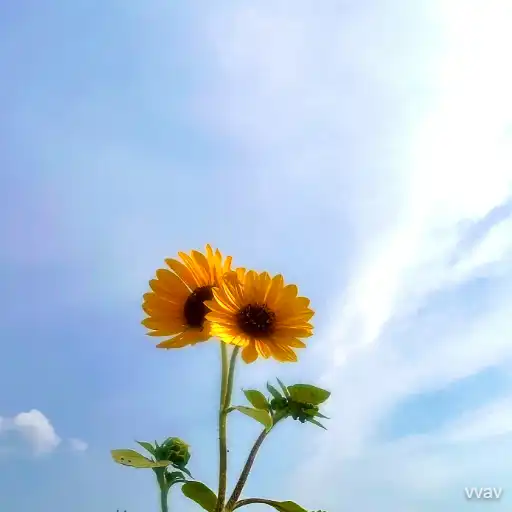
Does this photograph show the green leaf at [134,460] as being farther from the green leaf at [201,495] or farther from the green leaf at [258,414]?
the green leaf at [258,414]

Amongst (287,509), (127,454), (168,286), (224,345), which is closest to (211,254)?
(168,286)

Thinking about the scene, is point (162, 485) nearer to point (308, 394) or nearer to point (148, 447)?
point (148, 447)

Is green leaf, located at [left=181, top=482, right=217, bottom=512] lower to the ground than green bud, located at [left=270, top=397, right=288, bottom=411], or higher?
lower

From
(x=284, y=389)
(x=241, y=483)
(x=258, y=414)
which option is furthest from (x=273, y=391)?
(x=241, y=483)

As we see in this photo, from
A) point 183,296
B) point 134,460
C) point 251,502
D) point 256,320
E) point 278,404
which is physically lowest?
point 251,502

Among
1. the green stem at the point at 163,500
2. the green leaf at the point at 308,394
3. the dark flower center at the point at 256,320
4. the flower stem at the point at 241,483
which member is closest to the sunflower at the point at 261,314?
the dark flower center at the point at 256,320

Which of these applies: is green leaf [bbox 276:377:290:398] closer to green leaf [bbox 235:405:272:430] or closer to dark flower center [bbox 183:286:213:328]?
green leaf [bbox 235:405:272:430]

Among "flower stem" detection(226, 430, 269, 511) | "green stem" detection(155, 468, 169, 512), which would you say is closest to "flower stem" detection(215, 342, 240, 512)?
"flower stem" detection(226, 430, 269, 511)

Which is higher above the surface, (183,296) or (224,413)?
(183,296)
